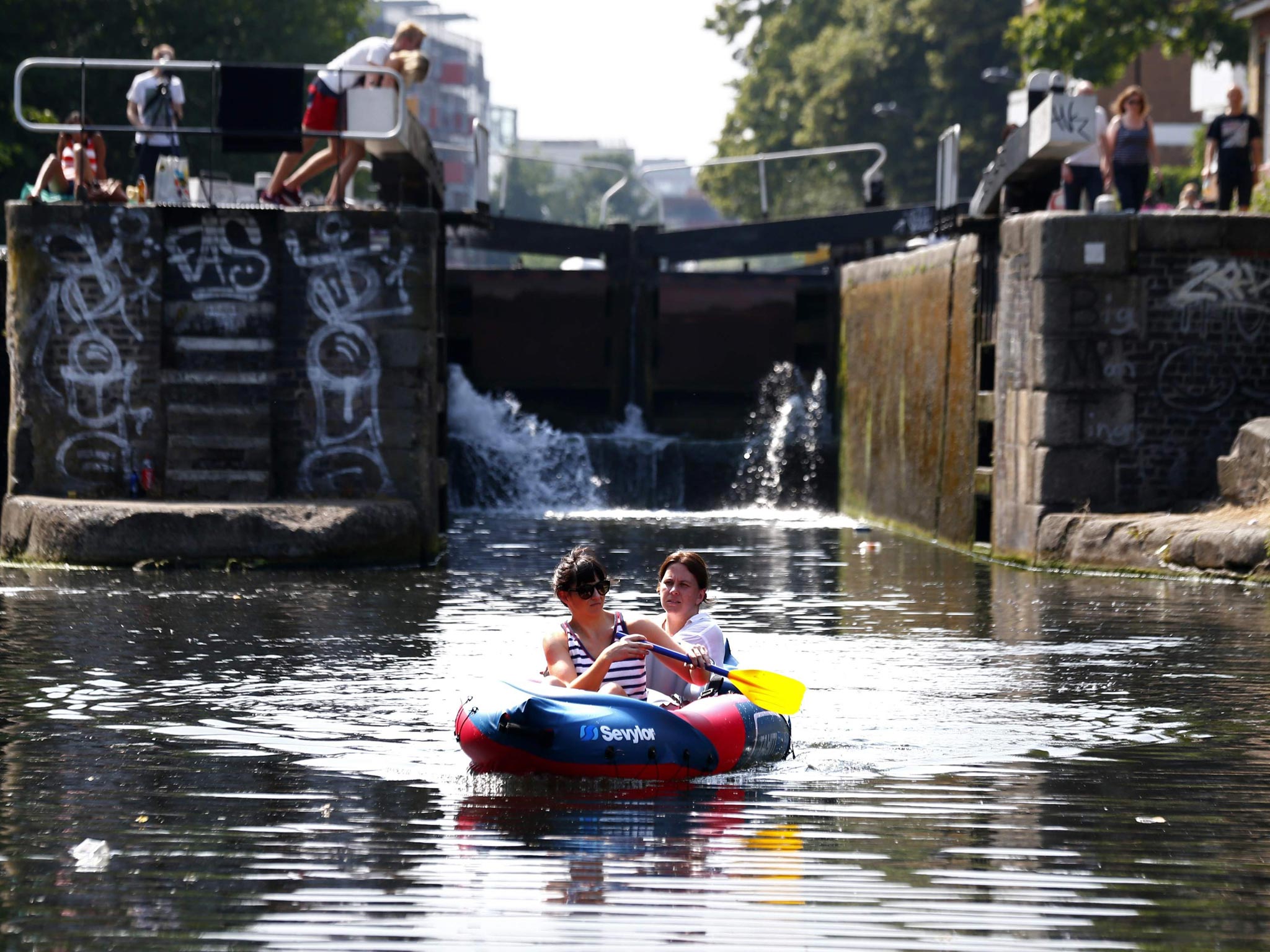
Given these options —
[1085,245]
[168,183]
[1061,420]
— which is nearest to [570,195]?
[168,183]

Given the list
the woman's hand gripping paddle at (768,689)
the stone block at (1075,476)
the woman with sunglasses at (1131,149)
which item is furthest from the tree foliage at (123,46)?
the woman's hand gripping paddle at (768,689)

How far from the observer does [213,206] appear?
1742cm

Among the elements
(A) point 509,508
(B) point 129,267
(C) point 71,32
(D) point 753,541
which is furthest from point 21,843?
(C) point 71,32

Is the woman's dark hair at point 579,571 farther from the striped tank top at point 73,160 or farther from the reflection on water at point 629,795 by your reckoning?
the striped tank top at point 73,160

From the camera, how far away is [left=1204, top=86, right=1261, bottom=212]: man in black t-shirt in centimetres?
1873

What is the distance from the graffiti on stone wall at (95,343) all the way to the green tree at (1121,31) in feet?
69.0

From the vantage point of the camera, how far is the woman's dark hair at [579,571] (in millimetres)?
8125

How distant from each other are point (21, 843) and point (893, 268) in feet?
59.6

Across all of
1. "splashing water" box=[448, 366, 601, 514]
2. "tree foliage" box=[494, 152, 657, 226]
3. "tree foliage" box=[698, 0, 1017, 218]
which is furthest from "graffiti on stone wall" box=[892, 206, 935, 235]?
"tree foliage" box=[494, 152, 657, 226]

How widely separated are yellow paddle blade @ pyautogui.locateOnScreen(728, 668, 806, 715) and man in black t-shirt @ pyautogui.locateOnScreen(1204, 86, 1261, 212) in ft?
37.7

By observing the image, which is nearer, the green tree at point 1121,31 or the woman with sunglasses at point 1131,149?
the woman with sunglasses at point 1131,149

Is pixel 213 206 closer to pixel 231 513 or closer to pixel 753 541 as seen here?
pixel 231 513

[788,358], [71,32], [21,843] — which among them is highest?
[71,32]

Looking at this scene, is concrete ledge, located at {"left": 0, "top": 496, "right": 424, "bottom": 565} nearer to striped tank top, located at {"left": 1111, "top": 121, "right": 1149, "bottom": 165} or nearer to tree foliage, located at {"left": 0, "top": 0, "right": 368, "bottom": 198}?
striped tank top, located at {"left": 1111, "top": 121, "right": 1149, "bottom": 165}
